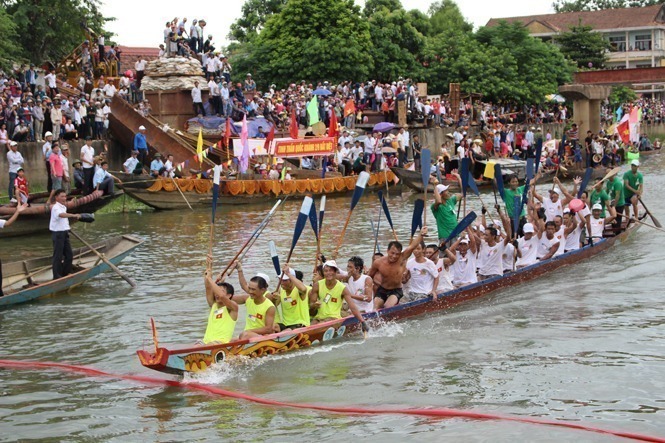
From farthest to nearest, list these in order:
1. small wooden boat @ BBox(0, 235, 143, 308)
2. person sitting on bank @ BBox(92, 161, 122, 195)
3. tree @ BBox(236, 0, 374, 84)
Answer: tree @ BBox(236, 0, 374, 84), person sitting on bank @ BBox(92, 161, 122, 195), small wooden boat @ BBox(0, 235, 143, 308)

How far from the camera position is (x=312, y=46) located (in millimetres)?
39906

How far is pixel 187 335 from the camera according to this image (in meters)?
13.0

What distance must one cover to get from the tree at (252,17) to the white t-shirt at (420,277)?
137ft

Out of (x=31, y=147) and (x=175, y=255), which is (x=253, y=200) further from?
(x=175, y=255)

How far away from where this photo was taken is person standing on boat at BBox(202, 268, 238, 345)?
34.5ft

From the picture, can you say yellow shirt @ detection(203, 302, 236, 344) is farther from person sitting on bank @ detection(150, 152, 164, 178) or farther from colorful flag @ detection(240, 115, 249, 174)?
colorful flag @ detection(240, 115, 249, 174)

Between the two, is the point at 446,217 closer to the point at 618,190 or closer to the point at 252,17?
the point at 618,190

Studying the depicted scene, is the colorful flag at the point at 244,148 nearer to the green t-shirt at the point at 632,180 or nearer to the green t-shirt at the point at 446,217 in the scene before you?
the green t-shirt at the point at 632,180

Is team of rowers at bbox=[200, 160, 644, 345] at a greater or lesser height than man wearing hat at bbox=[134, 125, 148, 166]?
lesser

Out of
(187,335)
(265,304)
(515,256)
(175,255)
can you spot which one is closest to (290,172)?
(175,255)

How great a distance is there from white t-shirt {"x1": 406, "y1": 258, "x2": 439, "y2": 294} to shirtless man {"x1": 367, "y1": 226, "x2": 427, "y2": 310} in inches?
8.9

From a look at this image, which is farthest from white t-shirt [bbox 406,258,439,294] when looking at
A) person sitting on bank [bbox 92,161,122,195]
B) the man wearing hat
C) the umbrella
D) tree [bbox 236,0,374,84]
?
tree [bbox 236,0,374,84]

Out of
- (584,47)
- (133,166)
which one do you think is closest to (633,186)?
(133,166)

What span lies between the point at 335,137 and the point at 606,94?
59.7 feet
